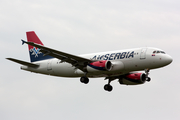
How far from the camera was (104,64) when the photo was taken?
155 ft

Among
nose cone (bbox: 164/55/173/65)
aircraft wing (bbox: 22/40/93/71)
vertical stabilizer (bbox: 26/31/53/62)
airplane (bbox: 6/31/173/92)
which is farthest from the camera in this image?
vertical stabilizer (bbox: 26/31/53/62)

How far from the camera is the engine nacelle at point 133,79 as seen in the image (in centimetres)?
5250

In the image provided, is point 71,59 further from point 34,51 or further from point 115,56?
point 34,51

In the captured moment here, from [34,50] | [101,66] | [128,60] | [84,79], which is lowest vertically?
[84,79]

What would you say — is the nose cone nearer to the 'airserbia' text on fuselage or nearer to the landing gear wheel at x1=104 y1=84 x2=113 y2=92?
the 'airserbia' text on fuselage

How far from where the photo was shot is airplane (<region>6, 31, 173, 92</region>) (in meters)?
46.9

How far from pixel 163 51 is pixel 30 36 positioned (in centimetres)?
2098

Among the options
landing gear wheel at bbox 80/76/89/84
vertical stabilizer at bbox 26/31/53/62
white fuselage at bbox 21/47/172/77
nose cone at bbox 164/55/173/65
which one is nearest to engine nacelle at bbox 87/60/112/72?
white fuselage at bbox 21/47/172/77

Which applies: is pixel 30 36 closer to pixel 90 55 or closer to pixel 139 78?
pixel 90 55

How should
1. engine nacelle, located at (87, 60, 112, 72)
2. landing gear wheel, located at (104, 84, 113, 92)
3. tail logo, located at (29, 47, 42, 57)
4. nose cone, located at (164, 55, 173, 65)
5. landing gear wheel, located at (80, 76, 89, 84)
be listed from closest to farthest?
nose cone, located at (164, 55, 173, 65) → engine nacelle, located at (87, 60, 112, 72) → landing gear wheel, located at (80, 76, 89, 84) → landing gear wheel, located at (104, 84, 113, 92) → tail logo, located at (29, 47, 42, 57)

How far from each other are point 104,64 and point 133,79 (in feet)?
23.4

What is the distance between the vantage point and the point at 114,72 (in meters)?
48.5

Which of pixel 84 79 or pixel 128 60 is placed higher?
pixel 128 60

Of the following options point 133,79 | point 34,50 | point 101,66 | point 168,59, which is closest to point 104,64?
point 101,66
